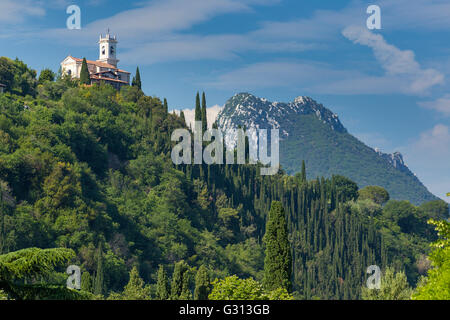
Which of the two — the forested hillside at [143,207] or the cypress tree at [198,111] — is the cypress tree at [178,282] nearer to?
the forested hillside at [143,207]

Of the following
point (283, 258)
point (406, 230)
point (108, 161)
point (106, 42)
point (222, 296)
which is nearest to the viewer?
point (222, 296)

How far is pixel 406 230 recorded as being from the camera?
132 m

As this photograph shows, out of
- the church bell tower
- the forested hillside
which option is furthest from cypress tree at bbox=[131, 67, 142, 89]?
the church bell tower

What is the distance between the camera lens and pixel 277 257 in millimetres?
46000

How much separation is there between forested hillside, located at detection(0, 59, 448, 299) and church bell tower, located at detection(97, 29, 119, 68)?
1735cm

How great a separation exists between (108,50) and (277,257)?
7779 centimetres

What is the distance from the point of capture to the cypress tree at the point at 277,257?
149 ft

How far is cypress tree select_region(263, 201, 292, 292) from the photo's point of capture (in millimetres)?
45531

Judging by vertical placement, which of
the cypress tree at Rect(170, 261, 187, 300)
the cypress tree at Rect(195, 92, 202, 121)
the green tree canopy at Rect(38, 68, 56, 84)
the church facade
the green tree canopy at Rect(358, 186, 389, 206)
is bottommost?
the cypress tree at Rect(170, 261, 187, 300)

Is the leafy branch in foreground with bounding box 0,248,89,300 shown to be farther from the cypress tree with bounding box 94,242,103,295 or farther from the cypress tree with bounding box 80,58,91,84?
the cypress tree with bounding box 80,58,91,84

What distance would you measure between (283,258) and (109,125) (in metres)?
47.9

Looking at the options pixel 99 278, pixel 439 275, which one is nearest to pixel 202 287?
pixel 99 278
